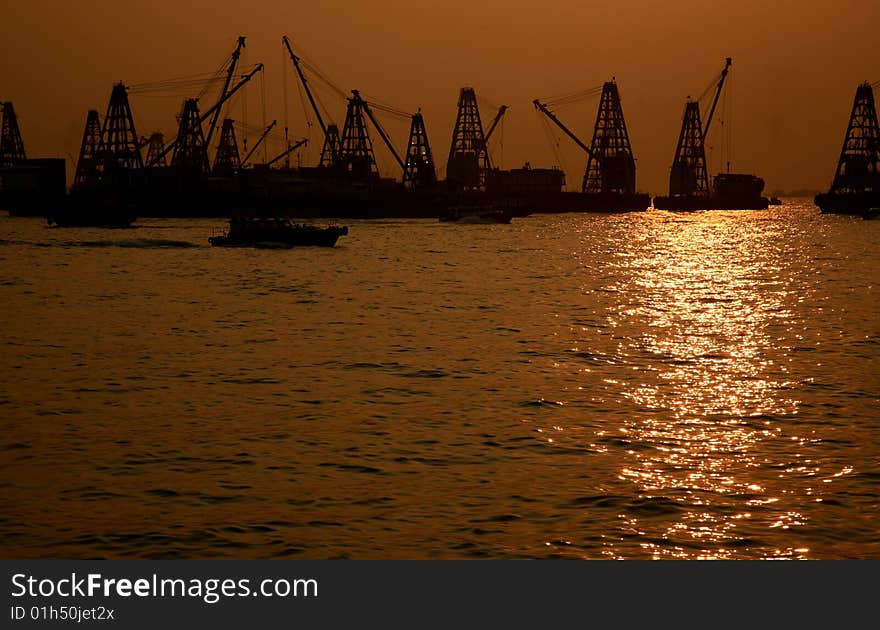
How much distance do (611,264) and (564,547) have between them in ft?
305

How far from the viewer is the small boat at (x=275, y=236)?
12175 cm

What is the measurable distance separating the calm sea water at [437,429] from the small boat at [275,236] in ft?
192

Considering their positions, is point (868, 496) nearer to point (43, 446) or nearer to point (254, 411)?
point (254, 411)

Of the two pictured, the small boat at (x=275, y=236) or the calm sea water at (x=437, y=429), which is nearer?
the calm sea water at (x=437, y=429)

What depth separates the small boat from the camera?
121750mm

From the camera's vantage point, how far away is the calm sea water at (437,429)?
17828 millimetres

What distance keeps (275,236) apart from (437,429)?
322 ft

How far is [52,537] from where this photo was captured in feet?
57.5

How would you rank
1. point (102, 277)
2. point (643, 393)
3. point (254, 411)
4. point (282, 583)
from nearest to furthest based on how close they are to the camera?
point (282, 583) → point (254, 411) → point (643, 393) → point (102, 277)

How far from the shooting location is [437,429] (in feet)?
85.6

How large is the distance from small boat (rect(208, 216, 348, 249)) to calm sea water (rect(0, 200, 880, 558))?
58583 millimetres

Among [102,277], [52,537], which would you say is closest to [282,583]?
[52,537]

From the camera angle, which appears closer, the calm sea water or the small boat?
the calm sea water

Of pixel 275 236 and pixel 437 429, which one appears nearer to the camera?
pixel 437 429
